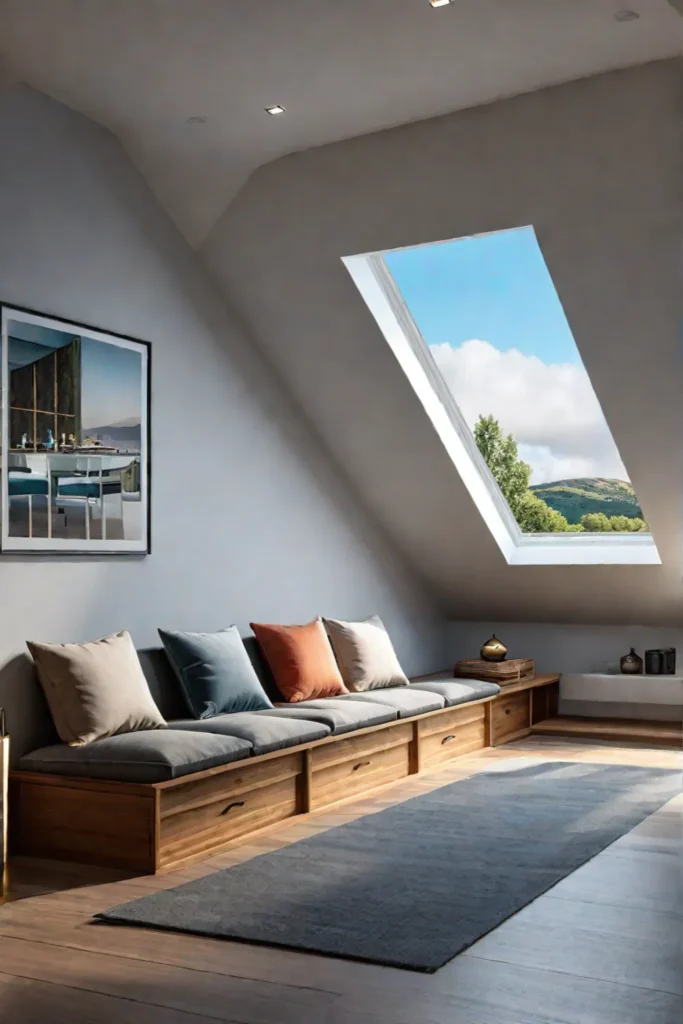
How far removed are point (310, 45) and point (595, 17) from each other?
1035 millimetres

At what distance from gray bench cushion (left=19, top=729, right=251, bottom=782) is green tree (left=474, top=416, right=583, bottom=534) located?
313cm

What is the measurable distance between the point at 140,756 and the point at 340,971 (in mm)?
1334

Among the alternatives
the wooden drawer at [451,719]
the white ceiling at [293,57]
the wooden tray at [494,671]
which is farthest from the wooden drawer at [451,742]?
the white ceiling at [293,57]

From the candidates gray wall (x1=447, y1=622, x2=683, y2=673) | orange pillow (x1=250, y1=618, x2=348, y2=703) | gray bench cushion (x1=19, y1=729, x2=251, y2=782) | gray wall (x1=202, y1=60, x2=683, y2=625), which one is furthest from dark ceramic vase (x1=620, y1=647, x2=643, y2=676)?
gray bench cushion (x1=19, y1=729, x2=251, y2=782)

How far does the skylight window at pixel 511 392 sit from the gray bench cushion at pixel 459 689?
96 cm

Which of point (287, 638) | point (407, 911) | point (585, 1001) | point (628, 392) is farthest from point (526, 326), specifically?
point (585, 1001)

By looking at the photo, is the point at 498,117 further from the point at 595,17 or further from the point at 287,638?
the point at 287,638

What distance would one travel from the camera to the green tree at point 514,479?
7.09 m

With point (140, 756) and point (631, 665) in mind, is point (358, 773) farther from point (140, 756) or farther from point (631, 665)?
point (631, 665)

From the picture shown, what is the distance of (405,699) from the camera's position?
19.9ft

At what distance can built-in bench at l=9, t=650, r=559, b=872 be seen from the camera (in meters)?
4.19

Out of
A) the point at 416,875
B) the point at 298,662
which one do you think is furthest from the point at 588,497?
the point at 416,875

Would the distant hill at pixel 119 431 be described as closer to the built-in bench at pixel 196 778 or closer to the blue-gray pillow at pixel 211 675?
the blue-gray pillow at pixel 211 675

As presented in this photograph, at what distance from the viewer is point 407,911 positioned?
3.69 meters
